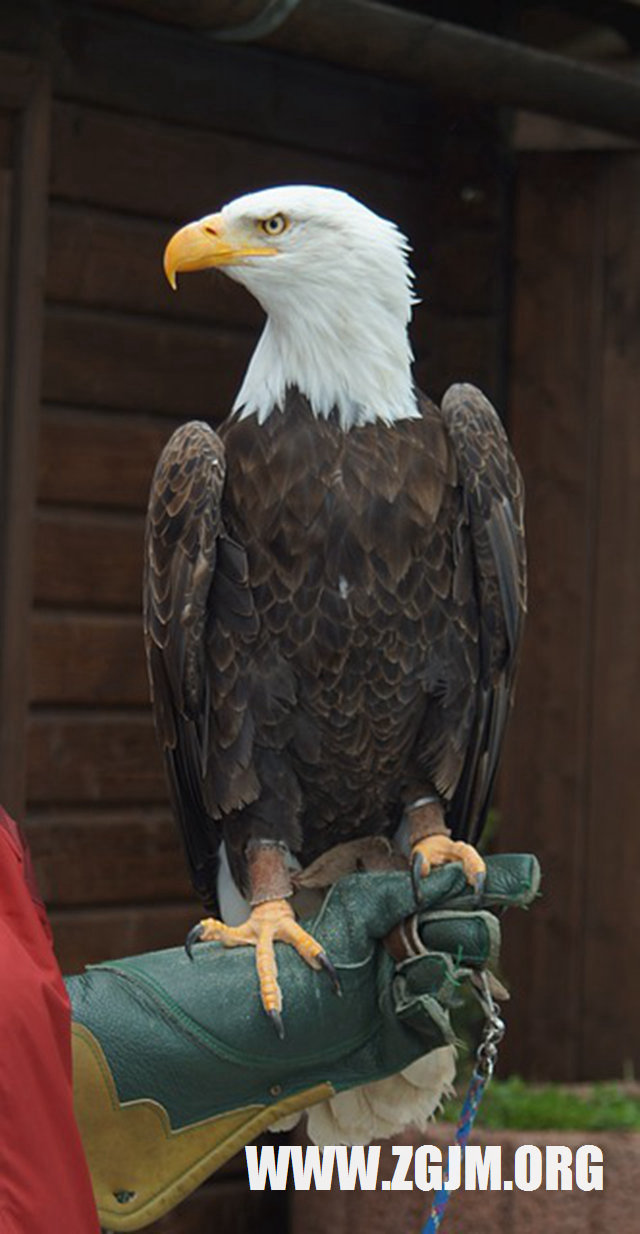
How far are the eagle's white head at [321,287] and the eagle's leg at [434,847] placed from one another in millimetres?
545

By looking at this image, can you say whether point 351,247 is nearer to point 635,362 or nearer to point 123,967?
point 123,967

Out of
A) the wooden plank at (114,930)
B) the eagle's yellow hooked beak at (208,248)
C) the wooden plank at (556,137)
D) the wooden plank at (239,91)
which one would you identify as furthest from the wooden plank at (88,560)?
the eagle's yellow hooked beak at (208,248)

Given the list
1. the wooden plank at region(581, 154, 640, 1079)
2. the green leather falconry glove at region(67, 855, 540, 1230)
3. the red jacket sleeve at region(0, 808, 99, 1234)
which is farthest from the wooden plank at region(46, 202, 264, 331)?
the red jacket sleeve at region(0, 808, 99, 1234)

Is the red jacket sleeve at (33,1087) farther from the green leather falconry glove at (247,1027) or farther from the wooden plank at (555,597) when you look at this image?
the wooden plank at (555,597)

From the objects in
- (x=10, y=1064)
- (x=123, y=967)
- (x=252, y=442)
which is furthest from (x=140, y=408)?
(x=10, y=1064)

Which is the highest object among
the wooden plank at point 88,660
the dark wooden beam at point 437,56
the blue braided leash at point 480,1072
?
the dark wooden beam at point 437,56

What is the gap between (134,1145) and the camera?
7.68 ft

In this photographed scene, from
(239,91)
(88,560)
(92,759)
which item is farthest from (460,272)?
(92,759)

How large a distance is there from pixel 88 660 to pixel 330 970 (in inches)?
76.9

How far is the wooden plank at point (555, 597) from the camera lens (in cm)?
482

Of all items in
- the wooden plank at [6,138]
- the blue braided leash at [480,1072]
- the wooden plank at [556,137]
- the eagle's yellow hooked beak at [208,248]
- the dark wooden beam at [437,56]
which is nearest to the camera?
the blue braided leash at [480,1072]

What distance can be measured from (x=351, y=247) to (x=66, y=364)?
169cm

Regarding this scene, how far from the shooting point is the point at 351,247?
278 centimetres

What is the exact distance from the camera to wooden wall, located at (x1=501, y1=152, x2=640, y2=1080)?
4.77 metres
